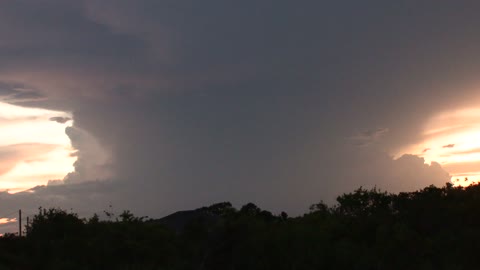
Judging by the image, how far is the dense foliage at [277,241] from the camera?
36.8 metres

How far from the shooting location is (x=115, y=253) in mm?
40188

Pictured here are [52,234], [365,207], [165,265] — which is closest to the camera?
[165,265]

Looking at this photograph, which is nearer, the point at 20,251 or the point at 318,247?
the point at 318,247

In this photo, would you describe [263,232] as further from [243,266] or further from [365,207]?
[365,207]

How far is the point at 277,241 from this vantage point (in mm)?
39312

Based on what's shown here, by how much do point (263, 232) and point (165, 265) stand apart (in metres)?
6.72

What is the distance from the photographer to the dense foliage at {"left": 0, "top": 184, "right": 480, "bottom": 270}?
36.8 metres

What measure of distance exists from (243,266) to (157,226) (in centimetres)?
842

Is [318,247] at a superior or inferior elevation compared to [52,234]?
inferior

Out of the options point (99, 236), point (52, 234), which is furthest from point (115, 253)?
point (52, 234)

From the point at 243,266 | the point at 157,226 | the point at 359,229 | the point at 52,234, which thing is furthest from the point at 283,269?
the point at 52,234

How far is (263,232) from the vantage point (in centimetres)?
4041

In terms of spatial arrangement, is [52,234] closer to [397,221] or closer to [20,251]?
[20,251]

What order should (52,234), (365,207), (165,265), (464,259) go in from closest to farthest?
(464,259) → (165,265) → (52,234) → (365,207)
